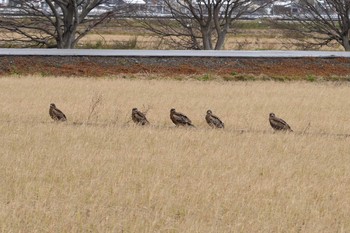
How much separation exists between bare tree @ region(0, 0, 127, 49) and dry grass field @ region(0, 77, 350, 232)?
58.3 ft

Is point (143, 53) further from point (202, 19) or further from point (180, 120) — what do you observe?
point (180, 120)

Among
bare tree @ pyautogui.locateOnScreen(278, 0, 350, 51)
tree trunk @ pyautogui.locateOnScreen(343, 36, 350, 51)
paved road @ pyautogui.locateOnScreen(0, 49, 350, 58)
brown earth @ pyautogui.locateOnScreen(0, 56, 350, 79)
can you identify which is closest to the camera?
brown earth @ pyautogui.locateOnScreen(0, 56, 350, 79)

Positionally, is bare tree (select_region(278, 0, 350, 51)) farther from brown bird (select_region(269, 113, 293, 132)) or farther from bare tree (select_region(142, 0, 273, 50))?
brown bird (select_region(269, 113, 293, 132))

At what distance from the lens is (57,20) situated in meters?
37.2

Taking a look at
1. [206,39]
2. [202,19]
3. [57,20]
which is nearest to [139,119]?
[57,20]

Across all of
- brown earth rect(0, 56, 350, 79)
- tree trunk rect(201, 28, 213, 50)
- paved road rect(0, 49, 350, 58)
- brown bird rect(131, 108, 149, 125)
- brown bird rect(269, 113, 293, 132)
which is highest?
brown bird rect(269, 113, 293, 132)

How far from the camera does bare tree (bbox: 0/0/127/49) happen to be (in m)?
37.0

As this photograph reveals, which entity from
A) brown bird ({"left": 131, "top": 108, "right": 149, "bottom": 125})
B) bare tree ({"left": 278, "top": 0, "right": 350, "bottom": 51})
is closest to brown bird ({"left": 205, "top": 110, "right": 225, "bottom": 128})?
brown bird ({"left": 131, "top": 108, "right": 149, "bottom": 125})

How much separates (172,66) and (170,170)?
1826 cm

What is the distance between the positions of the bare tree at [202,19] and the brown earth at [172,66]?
38.1 ft

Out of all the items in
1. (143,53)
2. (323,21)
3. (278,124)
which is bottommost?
(323,21)

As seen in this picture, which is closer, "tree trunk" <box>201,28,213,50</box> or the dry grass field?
the dry grass field

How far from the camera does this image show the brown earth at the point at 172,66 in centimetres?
2786

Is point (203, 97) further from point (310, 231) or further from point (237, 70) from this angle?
point (310, 231)
